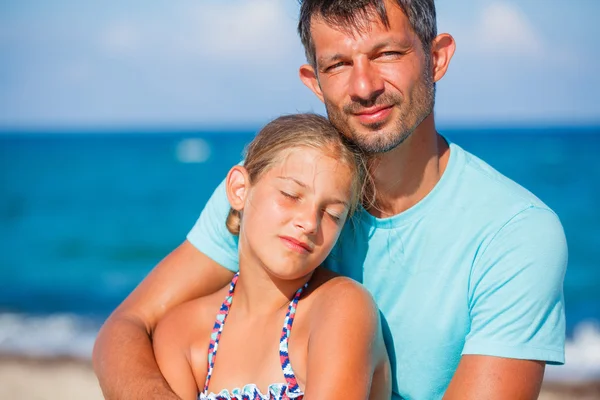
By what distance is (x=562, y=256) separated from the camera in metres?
2.98

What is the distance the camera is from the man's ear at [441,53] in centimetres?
344

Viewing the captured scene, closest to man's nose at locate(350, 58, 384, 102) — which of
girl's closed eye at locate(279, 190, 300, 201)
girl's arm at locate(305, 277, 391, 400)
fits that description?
girl's closed eye at locate(279, 190, 300, 201)

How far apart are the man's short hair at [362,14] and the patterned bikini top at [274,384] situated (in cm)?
107

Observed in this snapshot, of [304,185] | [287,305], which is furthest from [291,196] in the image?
[287,305]

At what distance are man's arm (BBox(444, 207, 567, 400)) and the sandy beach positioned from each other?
4723 mm

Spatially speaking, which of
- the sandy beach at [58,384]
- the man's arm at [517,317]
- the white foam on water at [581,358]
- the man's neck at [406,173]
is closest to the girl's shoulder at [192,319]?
the man's neck at [406,173]

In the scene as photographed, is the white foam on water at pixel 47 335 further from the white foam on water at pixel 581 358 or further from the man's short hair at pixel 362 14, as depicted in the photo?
the man's short hair at pixel 362 14

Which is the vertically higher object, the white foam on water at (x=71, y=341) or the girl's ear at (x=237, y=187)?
the white foam on water at (x=71, y=341)

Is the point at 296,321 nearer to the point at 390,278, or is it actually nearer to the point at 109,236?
the point at 390,278

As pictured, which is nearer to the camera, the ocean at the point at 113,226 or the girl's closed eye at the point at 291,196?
the girl's closed eye at the point at 291,196

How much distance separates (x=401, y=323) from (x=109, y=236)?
61.5ft

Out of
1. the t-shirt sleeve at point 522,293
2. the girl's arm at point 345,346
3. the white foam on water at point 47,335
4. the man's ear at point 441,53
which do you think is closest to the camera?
the girl's arm at point 345,346

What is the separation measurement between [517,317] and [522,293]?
0.09 metres

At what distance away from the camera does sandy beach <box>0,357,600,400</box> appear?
22.9 feet
